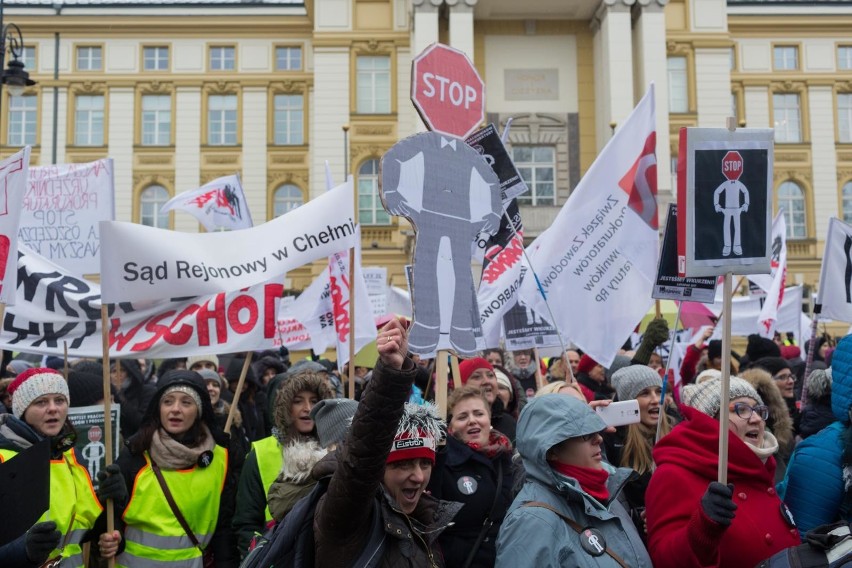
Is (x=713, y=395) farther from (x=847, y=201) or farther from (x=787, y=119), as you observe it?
(x=847, y=201)

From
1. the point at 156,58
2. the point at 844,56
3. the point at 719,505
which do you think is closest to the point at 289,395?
the point at 719,505

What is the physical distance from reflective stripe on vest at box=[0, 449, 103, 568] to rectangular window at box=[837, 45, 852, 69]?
128ft

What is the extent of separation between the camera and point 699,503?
11.1 feet

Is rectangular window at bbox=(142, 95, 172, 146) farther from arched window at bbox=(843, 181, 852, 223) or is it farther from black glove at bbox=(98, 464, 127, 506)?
black glove at bbox=(98, 464, 127, 506)

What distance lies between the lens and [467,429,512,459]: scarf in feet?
14.0

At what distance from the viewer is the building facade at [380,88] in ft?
110

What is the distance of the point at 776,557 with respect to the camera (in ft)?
9.29

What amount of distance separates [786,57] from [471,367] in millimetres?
36528

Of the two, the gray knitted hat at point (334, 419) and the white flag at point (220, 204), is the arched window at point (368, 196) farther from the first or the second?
the gray knitted hat at point (334, 419)

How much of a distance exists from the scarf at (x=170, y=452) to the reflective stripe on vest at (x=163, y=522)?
0.13 ft

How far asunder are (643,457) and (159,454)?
7.98 feet

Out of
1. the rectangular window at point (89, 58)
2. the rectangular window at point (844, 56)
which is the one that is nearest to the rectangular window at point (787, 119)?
the rectangular window at point (844, 56)

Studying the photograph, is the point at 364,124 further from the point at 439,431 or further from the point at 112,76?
the point at 439,431

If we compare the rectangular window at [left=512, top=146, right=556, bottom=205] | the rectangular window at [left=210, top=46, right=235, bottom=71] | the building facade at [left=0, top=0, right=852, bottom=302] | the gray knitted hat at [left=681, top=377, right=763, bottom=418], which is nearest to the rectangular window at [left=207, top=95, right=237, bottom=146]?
the building facade at [left=0, top=0, right=852, bottom=302]
